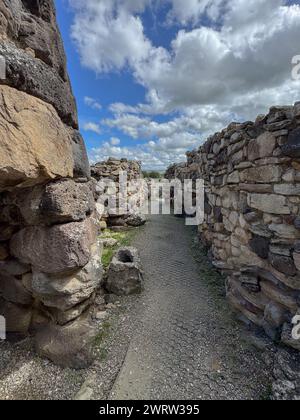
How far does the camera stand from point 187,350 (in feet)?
7.86

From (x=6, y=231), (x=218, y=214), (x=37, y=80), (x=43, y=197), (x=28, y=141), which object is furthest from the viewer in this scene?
(x=218, y=214)

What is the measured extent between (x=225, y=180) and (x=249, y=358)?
253cm

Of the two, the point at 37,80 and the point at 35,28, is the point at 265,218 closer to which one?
the point at 37,80

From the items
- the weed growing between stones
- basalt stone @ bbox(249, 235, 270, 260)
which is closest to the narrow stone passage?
basalt stone @ bbox(249, 235, 270, 260)

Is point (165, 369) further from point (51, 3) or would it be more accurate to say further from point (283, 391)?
point (51, 3)

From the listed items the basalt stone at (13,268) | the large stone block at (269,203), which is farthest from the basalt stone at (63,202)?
the large stone block at (269,203)

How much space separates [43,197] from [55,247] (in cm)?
50

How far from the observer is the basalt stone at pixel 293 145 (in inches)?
82.6

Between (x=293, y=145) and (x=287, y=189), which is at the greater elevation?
→ (x=293, y=145)

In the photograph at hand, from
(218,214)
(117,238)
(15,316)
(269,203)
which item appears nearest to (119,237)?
(117,238)

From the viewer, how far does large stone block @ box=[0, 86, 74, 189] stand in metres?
1.52

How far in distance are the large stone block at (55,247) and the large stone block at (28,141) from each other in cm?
53

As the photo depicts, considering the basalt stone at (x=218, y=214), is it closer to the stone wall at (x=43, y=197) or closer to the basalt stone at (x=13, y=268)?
the stone wall at (x=43, y=197)
